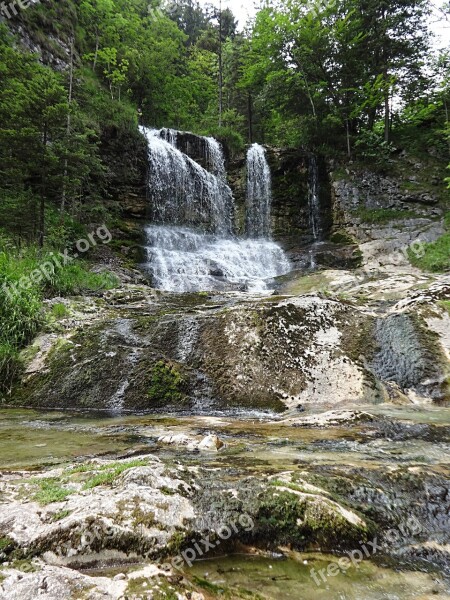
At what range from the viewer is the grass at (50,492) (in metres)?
1.90

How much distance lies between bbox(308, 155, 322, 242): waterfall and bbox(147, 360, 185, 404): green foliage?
13149 millimetres

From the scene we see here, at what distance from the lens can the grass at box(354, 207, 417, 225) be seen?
50.6 feet

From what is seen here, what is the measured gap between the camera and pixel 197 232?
16828 millimetres

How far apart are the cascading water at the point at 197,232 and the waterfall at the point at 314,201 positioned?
2192mm

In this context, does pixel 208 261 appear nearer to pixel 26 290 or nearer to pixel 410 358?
pixel 26 290

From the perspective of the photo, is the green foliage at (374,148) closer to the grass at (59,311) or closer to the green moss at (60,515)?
the grass at (59,311)

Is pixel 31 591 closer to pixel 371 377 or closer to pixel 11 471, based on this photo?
pixel 11 471

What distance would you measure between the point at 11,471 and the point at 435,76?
22.3 meters

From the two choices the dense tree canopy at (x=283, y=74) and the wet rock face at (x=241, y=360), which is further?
the dense tree canopy at (x=283, y=74)

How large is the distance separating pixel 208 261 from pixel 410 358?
9.20 metres

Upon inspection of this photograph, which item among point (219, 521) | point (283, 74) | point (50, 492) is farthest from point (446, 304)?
point (283, 74)

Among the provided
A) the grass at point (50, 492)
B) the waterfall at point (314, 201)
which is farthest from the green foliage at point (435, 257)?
the grass at point (50, 492)

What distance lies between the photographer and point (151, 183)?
16922 millimetres

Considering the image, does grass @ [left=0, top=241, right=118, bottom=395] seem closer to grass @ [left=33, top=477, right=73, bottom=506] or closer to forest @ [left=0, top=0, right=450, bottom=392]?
forest @ [left=0, top=0, right=450, bottom=392]
